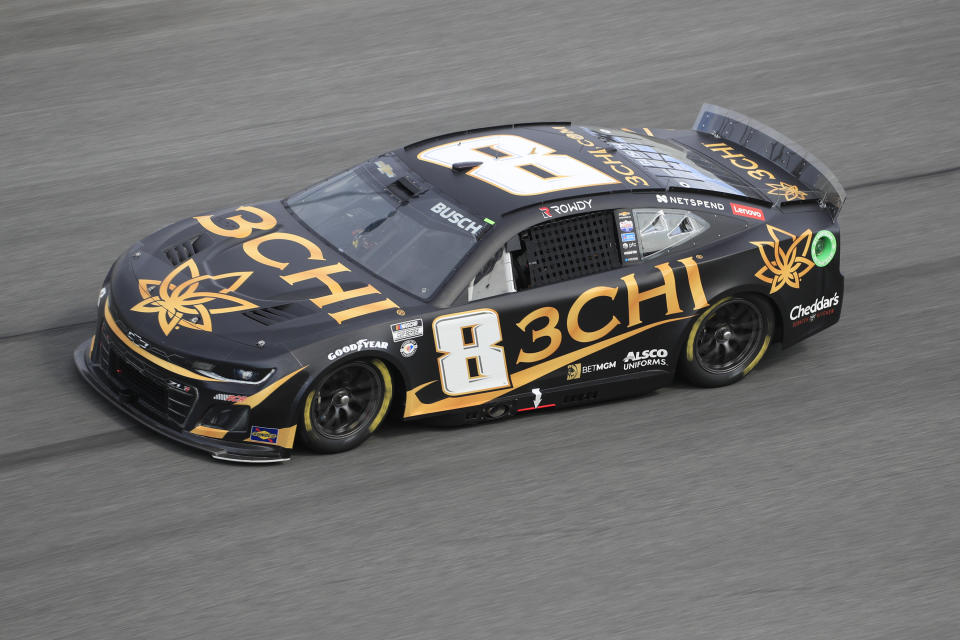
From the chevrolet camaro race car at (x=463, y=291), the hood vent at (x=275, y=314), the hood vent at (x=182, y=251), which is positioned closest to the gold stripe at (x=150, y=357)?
the chevrolet camaro race car at (x=463, y=291)

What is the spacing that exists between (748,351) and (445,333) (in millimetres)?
2346

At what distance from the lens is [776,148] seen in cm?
898

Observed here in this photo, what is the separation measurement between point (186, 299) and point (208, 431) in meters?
0.83

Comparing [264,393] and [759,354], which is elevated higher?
[264,393]

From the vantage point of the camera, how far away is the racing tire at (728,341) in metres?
7.97

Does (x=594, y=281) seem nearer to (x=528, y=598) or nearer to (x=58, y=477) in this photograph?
(x=528, y=598)

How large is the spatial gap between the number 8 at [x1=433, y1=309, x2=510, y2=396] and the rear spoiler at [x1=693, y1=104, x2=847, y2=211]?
2.78 m

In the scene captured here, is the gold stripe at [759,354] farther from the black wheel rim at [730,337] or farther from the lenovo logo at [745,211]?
the lenovo logo at [745,211]

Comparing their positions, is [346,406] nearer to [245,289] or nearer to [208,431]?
[208,431]

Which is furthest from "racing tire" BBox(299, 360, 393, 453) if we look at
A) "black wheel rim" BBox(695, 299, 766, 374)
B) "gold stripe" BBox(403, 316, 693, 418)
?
"black wheel rim" BBox(695, 299, 766, 374)

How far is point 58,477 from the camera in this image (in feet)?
22.2

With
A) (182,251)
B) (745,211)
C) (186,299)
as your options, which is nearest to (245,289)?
(186,299)

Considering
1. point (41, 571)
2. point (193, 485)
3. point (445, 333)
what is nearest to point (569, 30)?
point (445, 333)

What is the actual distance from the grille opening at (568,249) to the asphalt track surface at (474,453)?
0.93 metres
